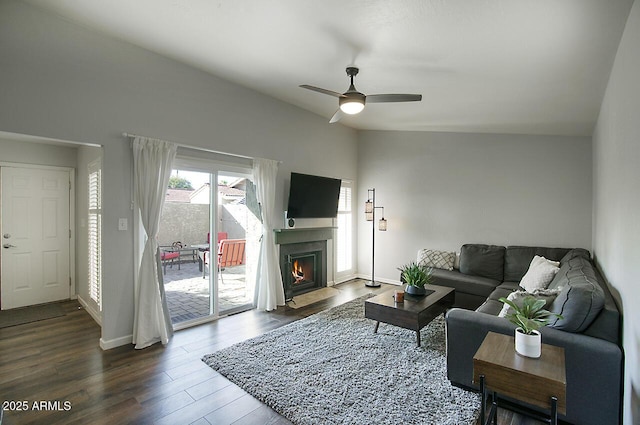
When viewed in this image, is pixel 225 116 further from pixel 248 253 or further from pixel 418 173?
pixel 418 173

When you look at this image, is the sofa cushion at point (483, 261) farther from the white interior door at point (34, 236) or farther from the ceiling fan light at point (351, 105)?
the white interior door at point (34, 236)

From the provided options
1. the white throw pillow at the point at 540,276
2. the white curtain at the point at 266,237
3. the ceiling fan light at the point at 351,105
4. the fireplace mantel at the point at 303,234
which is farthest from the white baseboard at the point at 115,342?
the white throw pillow at the point at 540,276

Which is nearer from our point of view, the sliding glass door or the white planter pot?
the white planter pot

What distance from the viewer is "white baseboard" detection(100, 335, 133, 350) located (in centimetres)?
326

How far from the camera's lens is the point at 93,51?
3111 millimetres

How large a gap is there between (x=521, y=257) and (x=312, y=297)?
11.0 ft

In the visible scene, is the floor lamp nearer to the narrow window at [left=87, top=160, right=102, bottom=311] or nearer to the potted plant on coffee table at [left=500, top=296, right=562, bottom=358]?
the potted plant on coffee table at [left=500, top=296, right=562, bottom=358]

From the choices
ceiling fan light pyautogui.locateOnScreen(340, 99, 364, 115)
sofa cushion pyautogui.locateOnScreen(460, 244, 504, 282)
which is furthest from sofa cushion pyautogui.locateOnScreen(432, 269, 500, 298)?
ceiling fan light pyautogui.locateOnScreen(340, 99, 364, 115)

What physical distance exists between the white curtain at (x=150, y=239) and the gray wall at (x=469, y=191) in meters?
4.19

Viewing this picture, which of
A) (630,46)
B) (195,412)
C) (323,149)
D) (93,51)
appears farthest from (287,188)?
(630,46)

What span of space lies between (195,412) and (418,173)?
5116 mm

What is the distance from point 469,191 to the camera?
5.41 metres

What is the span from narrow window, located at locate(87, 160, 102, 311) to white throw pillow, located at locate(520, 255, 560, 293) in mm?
5366

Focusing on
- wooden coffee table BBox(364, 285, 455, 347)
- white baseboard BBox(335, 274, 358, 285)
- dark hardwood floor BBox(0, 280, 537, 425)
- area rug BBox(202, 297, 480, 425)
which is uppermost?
wooden coffee table BBox(364, 285, 455, 347)
